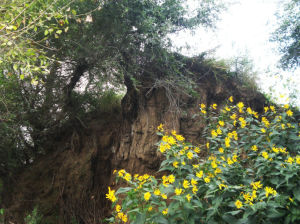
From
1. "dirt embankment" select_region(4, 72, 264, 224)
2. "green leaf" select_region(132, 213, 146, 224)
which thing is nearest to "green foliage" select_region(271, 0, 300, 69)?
"dirt embankment" select_region(4, 72, 264, 224)

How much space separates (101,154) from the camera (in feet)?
18.4

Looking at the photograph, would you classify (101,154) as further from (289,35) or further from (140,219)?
(289,35)

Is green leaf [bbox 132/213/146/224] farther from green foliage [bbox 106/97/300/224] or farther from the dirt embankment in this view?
the dirt embankment

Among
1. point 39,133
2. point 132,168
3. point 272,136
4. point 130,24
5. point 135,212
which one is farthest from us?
point 39,133

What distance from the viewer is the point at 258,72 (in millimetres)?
5656

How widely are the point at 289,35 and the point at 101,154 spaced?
5387 millimetres

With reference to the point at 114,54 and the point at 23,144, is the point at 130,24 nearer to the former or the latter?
the point at 114,54

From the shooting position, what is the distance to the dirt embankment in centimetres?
490

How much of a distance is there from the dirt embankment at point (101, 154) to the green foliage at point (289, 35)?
1.40 meters

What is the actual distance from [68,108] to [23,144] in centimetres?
126

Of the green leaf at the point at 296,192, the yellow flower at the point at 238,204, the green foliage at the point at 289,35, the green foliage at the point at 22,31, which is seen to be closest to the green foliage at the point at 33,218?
the green foliage at the point at 22,31

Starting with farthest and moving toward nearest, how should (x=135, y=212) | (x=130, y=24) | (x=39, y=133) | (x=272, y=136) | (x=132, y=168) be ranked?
(x=39, y=133)
(x=132, y=168)
(x=130, y=24)
(x=272, y=136)
(x=135, y=212)

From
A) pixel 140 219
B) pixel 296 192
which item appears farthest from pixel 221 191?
pixel 140 219

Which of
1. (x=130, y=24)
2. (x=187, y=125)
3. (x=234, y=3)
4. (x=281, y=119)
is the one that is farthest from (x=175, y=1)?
(x=281, y=119)
